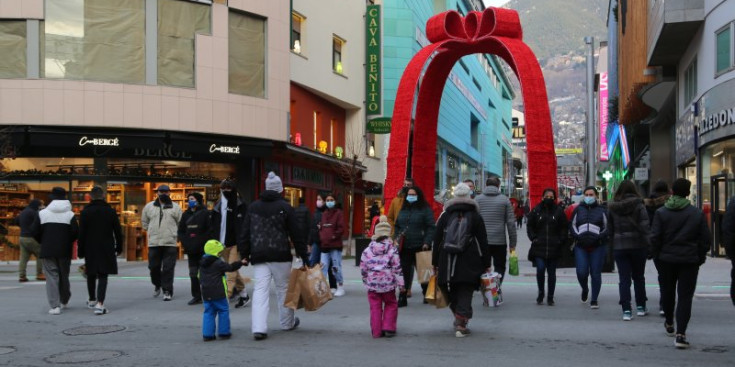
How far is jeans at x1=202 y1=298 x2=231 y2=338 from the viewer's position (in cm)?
891

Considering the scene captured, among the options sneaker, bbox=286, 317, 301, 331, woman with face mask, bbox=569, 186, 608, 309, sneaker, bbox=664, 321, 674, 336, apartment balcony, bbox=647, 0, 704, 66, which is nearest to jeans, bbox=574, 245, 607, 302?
woman with face mask, bbox=569, 186, 608, 309

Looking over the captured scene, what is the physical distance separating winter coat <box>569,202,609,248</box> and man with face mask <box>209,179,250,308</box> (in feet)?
16.5

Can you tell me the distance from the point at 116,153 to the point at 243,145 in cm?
407

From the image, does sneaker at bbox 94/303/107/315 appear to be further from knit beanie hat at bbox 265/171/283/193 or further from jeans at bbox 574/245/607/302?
jeans at bbox 574/245/607/302

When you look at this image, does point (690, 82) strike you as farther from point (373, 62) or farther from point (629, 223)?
point (629, 223)

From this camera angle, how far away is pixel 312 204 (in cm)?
3391

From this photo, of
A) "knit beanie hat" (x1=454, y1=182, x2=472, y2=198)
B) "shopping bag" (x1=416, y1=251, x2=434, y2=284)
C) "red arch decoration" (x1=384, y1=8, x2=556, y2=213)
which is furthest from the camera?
"red arch decoration" (x1=384, y1=8, x2=556, y2=213)

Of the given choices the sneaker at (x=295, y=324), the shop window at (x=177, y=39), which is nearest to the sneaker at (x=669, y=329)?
the sneaker at (x=295, y=324)

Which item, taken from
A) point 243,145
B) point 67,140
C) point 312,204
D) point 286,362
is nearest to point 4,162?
point 67,140

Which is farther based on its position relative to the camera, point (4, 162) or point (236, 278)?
point (4, 162)

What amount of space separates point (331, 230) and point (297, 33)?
19906mm

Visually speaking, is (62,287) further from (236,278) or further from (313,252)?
(313,252)

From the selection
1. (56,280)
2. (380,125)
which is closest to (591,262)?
(56,280)

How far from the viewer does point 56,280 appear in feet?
37.1
